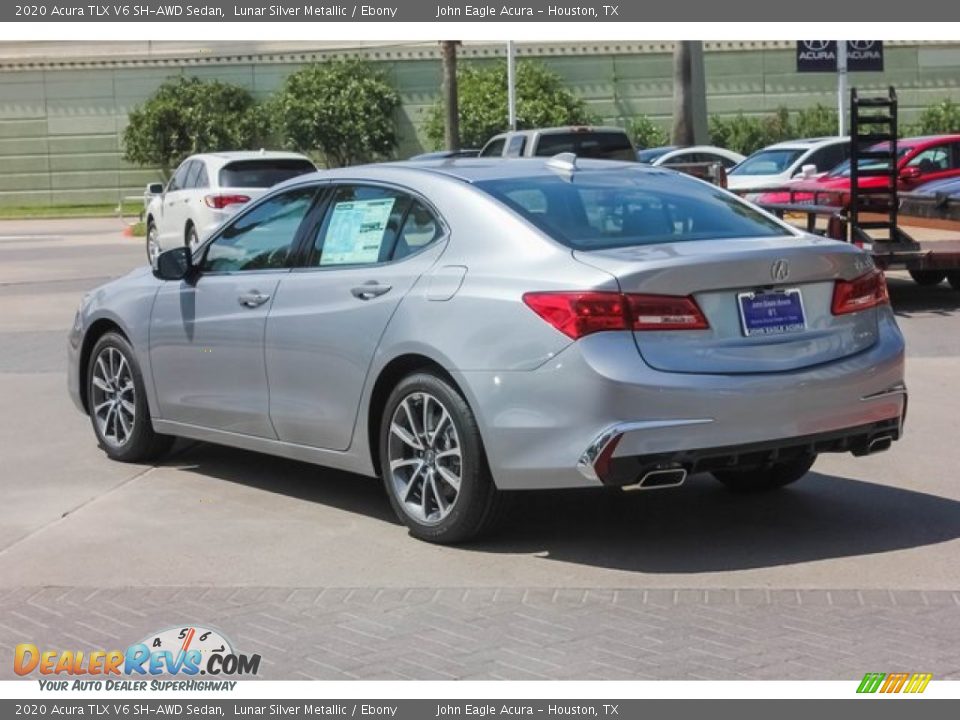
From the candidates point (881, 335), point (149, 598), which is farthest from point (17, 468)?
point (881, 335)

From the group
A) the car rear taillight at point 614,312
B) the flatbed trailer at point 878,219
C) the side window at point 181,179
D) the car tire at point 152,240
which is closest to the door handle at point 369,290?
the car rear taillight at point 614,312

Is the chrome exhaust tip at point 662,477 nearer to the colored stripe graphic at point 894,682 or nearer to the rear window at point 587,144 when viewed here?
the colored stripe graphic at point 894,682

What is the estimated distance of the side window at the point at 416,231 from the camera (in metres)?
7.23

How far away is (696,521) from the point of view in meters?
7.38

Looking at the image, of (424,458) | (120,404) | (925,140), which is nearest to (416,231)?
(424,458)

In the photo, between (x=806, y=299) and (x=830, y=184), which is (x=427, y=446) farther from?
(x=830, y=184)

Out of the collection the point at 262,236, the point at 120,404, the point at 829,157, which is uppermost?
the point at 262,236

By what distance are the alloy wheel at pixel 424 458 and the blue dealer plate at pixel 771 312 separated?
1.31 m

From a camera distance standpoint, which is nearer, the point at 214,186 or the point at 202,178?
the point at 214,186

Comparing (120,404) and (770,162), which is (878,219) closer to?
(120,404)

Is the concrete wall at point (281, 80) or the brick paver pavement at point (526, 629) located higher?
the concrete wall at point (281, 80)

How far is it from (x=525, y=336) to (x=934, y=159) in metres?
19.4

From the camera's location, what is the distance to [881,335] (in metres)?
7.03

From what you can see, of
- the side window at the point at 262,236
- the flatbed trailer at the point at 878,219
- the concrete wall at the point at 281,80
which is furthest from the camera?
the concrete wall at the point at 281,80
